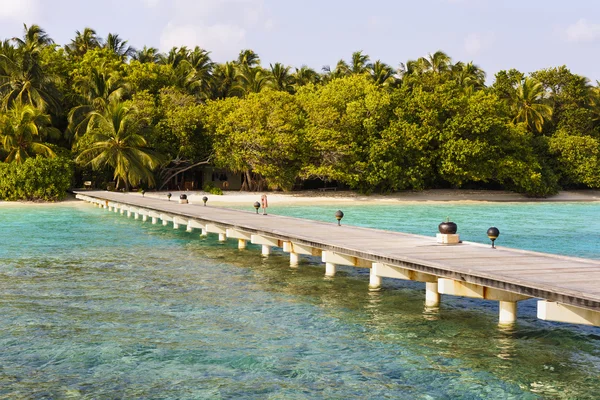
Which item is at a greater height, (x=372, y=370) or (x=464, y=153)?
(x=464, y=153)

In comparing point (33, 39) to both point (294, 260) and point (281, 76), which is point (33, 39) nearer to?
point (281, 76)

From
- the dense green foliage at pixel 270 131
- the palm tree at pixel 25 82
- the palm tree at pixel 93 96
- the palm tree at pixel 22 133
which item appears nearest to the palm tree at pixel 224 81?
the dense green foliage at pixel 270 131

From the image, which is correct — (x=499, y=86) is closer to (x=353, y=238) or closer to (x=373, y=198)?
(x=373, y=198)

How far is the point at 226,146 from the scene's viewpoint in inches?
1789

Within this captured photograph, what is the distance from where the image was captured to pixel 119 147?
41.5 metres

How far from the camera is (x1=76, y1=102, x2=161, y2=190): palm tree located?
41250mm

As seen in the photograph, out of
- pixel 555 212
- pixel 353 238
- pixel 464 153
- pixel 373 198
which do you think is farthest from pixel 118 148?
pixel 353 238

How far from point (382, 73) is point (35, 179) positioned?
108 ft

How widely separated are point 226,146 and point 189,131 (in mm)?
2690

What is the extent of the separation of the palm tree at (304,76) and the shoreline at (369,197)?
18.6 m

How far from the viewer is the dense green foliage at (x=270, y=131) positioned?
42.4 meters

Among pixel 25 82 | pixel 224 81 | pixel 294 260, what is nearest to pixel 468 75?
pixel 224 81

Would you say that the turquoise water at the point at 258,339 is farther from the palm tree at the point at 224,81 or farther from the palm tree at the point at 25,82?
the palm tree at the point at 224,81

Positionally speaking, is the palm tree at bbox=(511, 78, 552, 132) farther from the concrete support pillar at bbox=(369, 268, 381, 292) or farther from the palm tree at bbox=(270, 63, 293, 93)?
the concrete support pillar at bbox=(369, 268, 381, 292)
